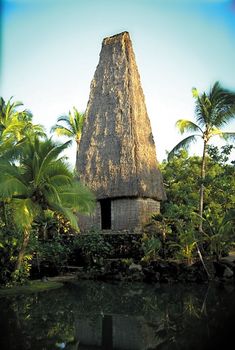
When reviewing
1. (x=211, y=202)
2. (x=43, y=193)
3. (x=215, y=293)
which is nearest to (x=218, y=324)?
(x=215, y=293)

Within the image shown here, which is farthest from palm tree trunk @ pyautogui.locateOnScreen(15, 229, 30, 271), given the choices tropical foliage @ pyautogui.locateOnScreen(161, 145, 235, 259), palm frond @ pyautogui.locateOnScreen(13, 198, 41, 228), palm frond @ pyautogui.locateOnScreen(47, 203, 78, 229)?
tropical foliage @ pyautogui.locateOnScreen(161, 145, 235, 259)

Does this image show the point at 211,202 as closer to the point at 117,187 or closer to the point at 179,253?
the point at 117,187

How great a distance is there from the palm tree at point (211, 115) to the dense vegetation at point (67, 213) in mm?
45

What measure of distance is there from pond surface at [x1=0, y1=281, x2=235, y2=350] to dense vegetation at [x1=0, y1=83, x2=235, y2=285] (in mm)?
2058

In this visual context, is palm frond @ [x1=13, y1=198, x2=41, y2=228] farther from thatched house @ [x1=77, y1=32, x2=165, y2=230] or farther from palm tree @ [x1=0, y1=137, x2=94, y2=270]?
thatched house @ [x1=77, y1=32, x2=165, y2=230]

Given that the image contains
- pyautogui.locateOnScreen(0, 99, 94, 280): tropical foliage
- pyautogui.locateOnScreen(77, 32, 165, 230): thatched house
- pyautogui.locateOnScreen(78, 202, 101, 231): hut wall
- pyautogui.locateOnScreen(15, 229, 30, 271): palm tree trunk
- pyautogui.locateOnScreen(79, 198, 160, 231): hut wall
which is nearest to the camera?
pyautogui.locateOnScreen(0, 99, 94, 280): tropical foliage

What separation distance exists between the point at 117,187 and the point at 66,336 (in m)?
10.7

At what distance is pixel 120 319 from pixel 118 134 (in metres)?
11.2

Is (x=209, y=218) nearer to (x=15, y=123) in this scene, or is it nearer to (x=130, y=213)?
(x=130, y=213)

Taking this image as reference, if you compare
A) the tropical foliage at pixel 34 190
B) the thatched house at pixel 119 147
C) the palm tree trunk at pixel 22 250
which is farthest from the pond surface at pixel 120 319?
the thatched house at pixel 119 147

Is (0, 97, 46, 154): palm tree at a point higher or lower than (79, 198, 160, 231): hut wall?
higher

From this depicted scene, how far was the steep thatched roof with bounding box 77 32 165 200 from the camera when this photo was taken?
16.0 metres

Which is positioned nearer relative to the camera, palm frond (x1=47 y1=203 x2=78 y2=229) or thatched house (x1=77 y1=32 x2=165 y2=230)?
palm frond (x1=47 y1=203 x2=78 y2=229)

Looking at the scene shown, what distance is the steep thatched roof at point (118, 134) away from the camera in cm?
1597
